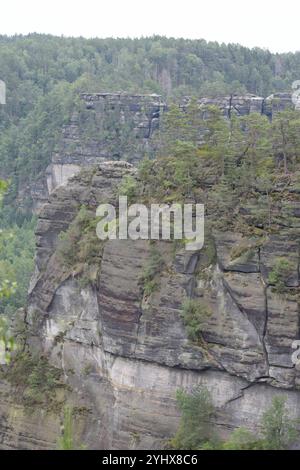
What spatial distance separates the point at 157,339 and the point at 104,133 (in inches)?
1913

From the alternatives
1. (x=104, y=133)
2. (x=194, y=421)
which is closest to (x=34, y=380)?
(x=194, y=421)

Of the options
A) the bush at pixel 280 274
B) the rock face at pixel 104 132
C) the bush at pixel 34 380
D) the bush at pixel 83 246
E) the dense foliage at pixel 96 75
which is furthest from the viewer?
the dense foliage at pixel 96 75

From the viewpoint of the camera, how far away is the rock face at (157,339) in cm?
2906

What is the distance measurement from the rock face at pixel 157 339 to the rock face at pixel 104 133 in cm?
4142

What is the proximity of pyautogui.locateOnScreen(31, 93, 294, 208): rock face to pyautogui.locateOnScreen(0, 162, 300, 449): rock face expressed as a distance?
41417 mm

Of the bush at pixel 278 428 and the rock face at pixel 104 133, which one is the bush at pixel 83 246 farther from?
the rock face at pixel 104 133

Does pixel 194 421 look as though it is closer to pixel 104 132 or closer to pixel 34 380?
pixel 34 380

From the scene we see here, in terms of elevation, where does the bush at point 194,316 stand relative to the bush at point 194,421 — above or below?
above

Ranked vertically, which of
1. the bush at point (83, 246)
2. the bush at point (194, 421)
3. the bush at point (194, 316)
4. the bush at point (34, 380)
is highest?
the bush at point (83, 246)

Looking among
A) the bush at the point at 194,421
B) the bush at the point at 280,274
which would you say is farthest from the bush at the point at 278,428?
the bush at the point at 280,274

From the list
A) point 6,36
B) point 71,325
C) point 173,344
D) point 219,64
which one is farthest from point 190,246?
point 6,36

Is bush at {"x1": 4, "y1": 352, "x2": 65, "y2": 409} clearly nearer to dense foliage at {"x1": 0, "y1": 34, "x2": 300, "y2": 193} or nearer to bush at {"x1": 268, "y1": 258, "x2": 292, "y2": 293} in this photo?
bush at {"x1": 268, "y1": 258, "x2": 292, "y2": 293}

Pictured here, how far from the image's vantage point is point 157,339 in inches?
1214

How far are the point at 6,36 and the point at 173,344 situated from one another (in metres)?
120
